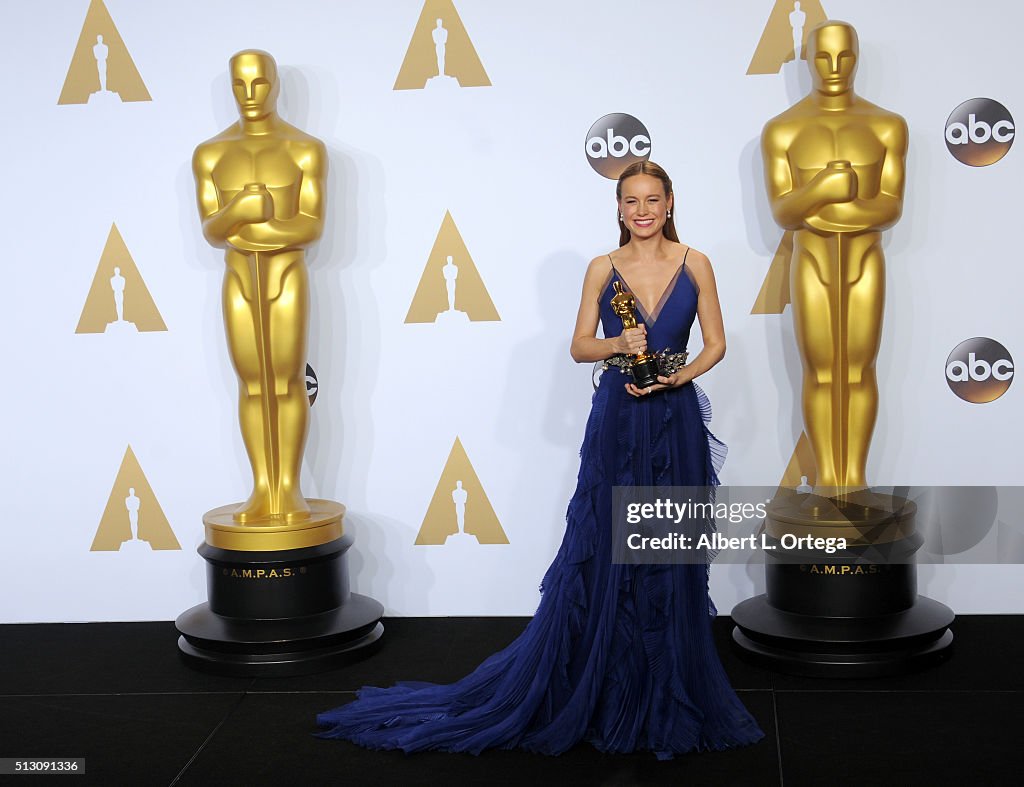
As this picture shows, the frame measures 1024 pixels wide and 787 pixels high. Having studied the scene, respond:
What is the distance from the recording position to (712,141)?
14.8 feet

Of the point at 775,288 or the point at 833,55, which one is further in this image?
the point at 775,288

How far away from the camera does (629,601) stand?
10.9 feet

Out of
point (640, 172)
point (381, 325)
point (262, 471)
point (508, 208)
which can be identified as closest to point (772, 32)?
point (508, 208)

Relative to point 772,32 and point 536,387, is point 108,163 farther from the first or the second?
point 772,32

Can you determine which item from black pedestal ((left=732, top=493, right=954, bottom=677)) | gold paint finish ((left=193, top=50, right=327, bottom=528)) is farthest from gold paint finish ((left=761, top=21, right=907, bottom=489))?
gold paint finish ((left=193, top=50, right=327, bottom=528))

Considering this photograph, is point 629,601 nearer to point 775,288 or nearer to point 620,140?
point 775,288

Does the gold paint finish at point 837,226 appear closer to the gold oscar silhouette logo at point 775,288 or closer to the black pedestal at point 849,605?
the black pedestal at point 849,605

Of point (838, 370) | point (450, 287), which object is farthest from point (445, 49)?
point (838, 370)

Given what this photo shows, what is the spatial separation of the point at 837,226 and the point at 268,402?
2.11 metres

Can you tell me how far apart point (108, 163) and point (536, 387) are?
1927 mm

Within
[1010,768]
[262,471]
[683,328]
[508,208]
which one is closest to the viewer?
[1010,768]

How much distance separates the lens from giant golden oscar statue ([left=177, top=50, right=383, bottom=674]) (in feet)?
13.6

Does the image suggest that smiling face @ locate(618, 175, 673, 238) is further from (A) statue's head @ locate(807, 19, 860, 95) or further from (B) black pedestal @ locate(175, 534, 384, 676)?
(B) black pedestal @ locate(175, 534, 384, 676)

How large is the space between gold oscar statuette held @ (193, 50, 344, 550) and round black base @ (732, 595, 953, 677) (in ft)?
5.22
